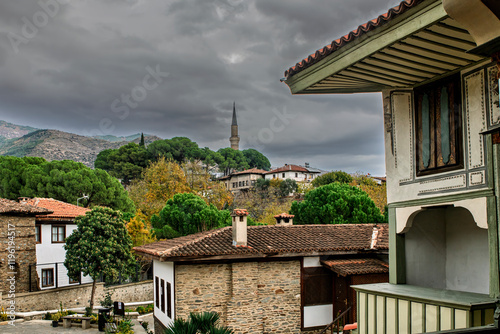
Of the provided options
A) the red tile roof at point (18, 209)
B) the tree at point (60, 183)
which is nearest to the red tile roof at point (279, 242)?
the red tile roof at point (18, 209)

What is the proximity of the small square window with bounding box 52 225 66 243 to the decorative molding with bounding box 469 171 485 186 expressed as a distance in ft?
78.0

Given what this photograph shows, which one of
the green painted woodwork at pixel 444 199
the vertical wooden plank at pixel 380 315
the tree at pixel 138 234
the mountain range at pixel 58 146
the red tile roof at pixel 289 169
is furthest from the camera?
the mountain range at pixel 58 146

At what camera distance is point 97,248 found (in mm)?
20938

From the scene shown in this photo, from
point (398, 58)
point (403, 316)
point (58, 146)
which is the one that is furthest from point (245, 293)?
point (58, 146)

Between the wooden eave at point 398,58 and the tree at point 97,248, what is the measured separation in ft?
53.4

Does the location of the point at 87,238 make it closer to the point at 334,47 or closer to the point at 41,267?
the point at 41,267

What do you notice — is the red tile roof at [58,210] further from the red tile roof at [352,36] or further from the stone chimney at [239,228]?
the red tile roof at [352,36]

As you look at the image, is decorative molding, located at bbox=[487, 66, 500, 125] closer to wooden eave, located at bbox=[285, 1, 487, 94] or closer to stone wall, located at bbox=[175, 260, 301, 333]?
wooden eave, located at bbox=[285, 1, 487, 94]

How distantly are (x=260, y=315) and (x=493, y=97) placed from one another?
1027 centimetres

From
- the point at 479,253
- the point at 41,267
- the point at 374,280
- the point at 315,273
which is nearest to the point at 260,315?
the point at 315,273

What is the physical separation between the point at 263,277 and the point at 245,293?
823 millimetres

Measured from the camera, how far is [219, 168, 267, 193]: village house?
3031 inches

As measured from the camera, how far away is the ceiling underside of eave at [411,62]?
216 inches

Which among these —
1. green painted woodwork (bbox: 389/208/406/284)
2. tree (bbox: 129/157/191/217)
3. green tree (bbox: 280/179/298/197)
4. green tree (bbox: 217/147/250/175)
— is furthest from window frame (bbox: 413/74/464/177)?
green tree (bbox: 217/147/250/175)
